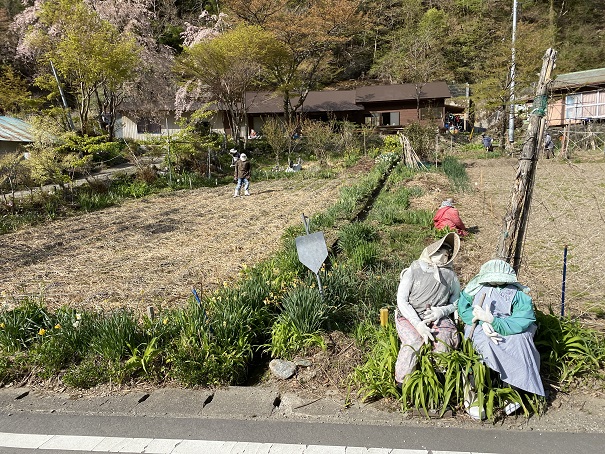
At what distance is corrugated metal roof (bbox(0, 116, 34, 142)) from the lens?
15211mm

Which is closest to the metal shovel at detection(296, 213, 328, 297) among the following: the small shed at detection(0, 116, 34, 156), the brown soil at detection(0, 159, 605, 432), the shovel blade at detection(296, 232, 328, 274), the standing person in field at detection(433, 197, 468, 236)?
the shovel blade at detection(296, 232, 328, 274)

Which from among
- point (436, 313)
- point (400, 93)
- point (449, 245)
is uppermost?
point (400, 93)

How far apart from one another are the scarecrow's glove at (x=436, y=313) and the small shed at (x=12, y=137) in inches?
651

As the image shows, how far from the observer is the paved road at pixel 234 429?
2.42m


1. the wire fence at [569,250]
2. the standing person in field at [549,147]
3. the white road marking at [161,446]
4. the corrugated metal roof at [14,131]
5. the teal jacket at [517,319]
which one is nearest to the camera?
the white road marking at [161,446]

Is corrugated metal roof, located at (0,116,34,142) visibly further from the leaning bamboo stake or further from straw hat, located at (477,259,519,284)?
straw hat, located at (477,259,519,284)

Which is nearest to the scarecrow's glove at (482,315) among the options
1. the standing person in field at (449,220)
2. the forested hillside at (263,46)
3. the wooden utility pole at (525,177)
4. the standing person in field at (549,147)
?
the wooden utility pole at (525,177)

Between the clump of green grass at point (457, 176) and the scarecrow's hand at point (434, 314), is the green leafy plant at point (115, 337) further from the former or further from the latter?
the clump of green grass at point (457, 176)

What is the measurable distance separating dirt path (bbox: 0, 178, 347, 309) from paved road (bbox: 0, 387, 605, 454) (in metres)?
1.30

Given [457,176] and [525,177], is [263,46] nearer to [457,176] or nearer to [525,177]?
[457,176]

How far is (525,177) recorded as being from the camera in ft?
10.5

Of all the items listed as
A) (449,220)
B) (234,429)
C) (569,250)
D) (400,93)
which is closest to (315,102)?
(400,93)

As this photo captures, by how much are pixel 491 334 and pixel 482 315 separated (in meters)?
0.12

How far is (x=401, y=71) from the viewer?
33.7 metres
